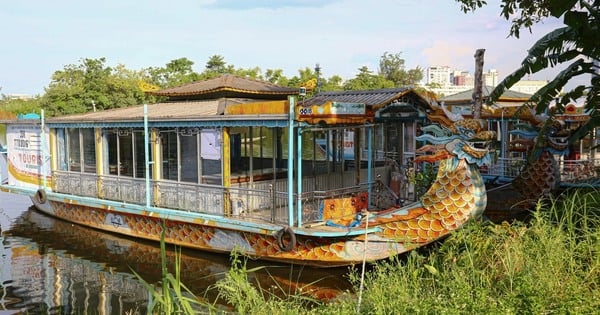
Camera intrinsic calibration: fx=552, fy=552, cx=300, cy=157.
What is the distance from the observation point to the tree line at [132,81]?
114 feet

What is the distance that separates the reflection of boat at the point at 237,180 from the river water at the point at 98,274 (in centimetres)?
33

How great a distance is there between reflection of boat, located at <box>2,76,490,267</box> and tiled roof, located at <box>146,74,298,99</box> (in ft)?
0.13

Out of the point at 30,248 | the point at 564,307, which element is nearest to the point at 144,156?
the point at 30,248

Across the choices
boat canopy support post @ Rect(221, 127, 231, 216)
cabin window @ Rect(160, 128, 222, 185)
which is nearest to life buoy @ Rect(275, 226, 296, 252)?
boat canopy support post @ Rect(221, 127, 231, 216)

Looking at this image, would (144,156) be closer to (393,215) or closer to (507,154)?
(393,215)

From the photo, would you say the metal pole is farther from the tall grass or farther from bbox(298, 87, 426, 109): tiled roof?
the tall grass

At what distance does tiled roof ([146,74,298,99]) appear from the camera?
12.5 m

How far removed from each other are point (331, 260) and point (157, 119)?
4700mm

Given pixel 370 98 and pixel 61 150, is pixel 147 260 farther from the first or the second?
pixel 370 98

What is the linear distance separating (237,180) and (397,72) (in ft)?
105

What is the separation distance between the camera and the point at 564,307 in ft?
14.3

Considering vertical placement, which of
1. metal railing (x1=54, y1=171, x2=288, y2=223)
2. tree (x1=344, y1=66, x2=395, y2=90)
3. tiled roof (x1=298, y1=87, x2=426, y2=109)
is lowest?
metal railing (x1=54, y1=171, x2=288, y2=223)

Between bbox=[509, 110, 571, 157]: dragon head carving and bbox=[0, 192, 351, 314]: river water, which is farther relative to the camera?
bbox=[509, 110, 571, 157]: dragon head carving

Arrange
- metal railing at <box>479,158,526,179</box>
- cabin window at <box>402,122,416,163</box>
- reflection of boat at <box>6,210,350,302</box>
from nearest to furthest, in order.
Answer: reflection of boat at <box>6,210,350,302</box>
cabin window at <box>402,122,416,163</box>
metal railing at <box>479,158,526,179</box>
